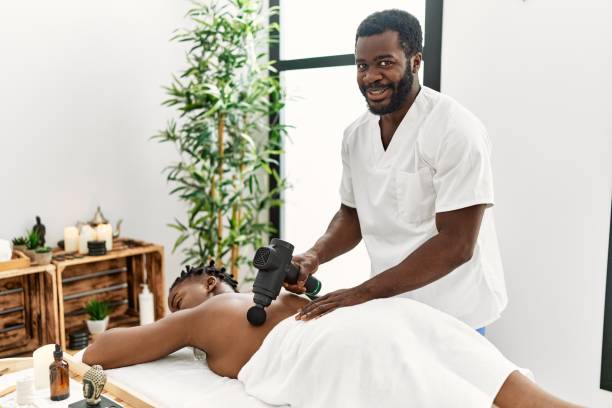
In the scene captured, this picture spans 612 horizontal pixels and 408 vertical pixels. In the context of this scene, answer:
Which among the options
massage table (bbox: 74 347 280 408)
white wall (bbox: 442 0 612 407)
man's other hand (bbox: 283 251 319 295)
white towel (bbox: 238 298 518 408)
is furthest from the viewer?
white wall (bbox: 442 0 612 407)

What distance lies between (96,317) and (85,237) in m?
0.40

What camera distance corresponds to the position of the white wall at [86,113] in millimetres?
2824

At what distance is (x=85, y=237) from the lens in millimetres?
2891

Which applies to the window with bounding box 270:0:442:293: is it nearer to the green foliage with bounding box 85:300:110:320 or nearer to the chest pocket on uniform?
the green foliage with bounding box 85:300:110:320

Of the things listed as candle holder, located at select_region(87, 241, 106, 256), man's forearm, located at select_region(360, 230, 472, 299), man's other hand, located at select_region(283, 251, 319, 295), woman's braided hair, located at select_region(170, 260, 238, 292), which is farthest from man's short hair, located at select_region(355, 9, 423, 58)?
candle holder, located at select_region(87, 241, 106, 256)

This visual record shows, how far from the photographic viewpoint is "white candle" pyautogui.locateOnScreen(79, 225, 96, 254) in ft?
9.46

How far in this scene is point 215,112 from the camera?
3057 millimetres

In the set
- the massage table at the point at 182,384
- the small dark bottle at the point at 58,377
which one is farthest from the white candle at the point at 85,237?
the small dark bottle at the point at 58,377

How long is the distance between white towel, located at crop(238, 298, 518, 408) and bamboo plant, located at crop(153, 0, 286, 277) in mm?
1814

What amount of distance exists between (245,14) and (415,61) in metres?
1.63

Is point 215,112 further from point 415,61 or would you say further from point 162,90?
point 415,61

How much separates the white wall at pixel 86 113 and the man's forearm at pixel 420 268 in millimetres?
2080

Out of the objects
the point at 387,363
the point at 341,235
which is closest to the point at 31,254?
the point at 341,235

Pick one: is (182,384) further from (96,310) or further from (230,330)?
(96,310)
